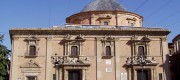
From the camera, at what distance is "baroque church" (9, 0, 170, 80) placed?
33531mm

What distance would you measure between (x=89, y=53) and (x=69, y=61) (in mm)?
2198

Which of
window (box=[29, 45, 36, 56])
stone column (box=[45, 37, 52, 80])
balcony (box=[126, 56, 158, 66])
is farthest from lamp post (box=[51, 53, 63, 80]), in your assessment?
balcony (box=[126, 56, 158, 66])

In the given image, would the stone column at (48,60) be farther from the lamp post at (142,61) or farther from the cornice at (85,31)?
the lamp post at (142,61)

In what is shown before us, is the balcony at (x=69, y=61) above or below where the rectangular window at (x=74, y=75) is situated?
above

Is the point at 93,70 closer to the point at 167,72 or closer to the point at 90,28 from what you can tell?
the point at 90,28

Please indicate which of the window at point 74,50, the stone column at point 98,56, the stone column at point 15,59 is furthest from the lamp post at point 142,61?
the stone column at point 15,59

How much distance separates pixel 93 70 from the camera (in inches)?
1330

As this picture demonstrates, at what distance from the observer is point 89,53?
34.2 meters

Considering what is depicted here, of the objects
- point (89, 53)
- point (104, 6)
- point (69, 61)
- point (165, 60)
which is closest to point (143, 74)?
point (165, 60)

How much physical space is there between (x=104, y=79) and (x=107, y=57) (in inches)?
87.9

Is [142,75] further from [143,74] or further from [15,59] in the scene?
[15,59]

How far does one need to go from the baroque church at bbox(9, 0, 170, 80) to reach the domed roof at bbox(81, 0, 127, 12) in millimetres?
5439

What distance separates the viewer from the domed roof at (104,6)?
131 ft

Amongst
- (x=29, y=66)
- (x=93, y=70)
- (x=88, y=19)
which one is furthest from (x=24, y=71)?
(x=88, y=19)
